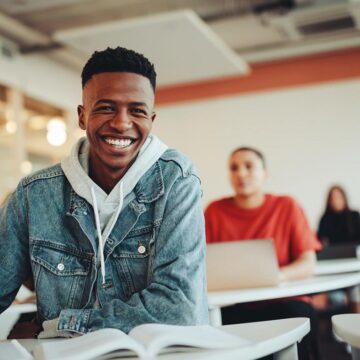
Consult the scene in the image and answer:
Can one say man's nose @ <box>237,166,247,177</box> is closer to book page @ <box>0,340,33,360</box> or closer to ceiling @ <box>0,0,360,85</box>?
book page @ <box>0,340,33,360</box>

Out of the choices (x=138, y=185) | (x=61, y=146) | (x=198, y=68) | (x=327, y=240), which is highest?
(x=198, y=68)

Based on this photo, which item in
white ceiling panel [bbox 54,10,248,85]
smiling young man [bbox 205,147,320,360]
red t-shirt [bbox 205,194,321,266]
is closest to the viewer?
smiling young man [bbox 205,147,320,360]

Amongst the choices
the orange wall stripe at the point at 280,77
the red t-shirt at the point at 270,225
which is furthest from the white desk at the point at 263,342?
the orange wall stripe at the point at 280,77

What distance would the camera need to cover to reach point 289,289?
2.28 m

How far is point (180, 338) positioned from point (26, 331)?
2.03 feet

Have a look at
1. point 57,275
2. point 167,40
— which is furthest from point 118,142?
point 167,40

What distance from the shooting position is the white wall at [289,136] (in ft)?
26.9

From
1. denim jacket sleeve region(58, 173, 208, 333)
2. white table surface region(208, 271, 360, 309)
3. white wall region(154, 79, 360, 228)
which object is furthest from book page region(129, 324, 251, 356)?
white wall region(154, 79, 360, 228)

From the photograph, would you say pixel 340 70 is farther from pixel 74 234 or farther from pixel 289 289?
pixel 74 234

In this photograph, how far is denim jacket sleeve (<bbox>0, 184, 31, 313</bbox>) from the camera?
1.59 metres

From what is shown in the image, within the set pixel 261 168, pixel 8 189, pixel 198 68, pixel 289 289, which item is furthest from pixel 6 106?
pixel 289 289

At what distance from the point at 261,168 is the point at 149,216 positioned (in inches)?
73.4

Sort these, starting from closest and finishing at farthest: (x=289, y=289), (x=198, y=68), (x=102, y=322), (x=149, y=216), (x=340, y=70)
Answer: (x=102, y=322) < (x=149, y=216) < (x=289, y=289) < (x=198, y=68) < (x=340, y=70)

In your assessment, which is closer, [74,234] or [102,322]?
[102,322]
